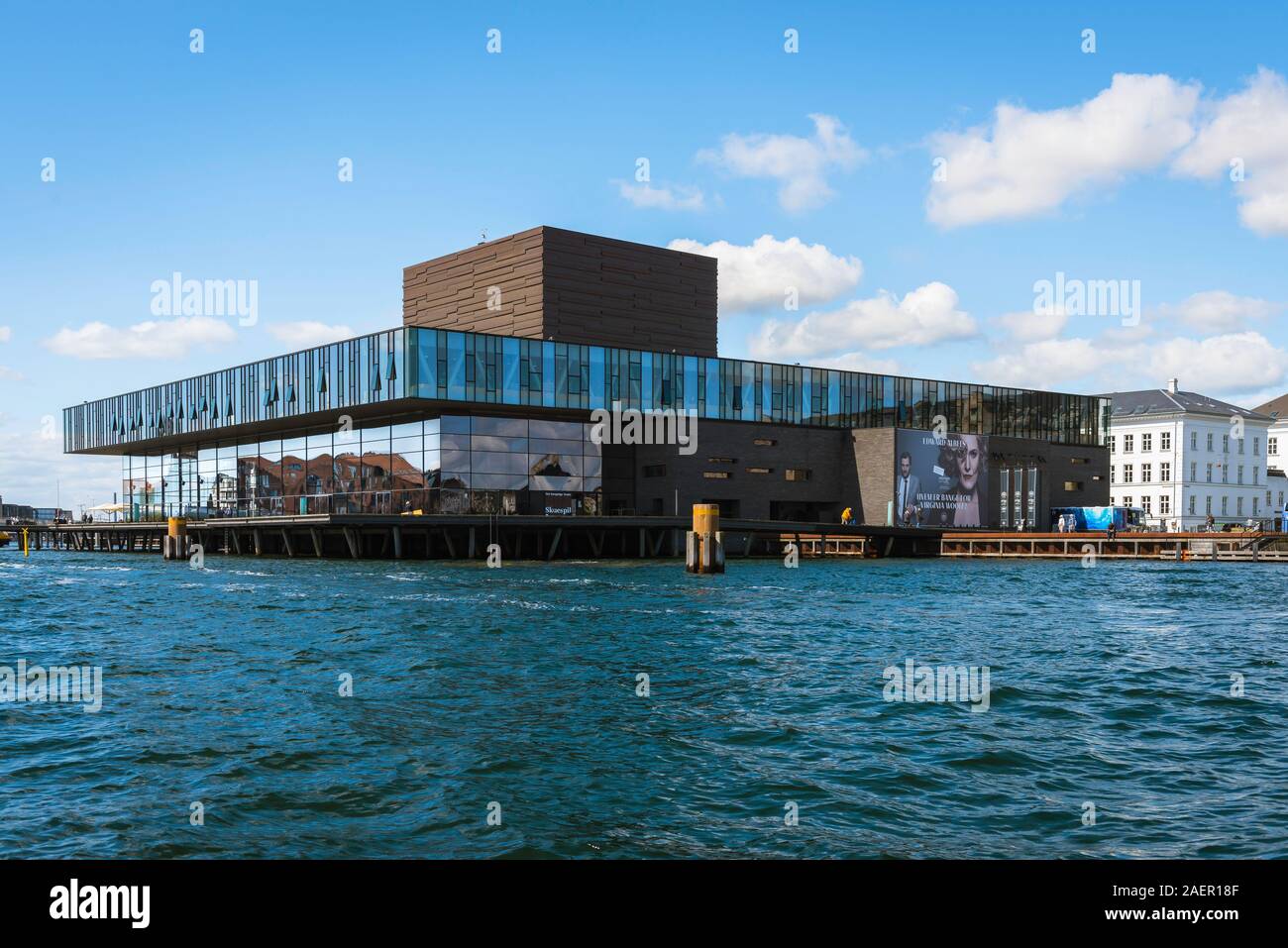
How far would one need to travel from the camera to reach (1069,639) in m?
23.9

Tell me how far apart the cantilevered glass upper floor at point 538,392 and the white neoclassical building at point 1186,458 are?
2030cm

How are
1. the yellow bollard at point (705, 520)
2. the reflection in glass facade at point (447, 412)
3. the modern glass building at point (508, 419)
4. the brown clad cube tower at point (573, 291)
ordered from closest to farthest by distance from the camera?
1. the yellow bollard at point (705, 520)
2. the reflection in glass facade at point (447, 412)
3. the modern glass building at point (508, 419)
4. the brown clad cube tower at point (573, 291)

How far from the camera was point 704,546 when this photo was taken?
49.2 m

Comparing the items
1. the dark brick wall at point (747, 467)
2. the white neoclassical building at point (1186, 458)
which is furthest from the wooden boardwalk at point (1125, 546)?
the white neoclassical building at point (1186, 458)

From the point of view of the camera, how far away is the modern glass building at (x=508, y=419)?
67000 millimetres

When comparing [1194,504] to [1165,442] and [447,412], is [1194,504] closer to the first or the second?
[1165,442]

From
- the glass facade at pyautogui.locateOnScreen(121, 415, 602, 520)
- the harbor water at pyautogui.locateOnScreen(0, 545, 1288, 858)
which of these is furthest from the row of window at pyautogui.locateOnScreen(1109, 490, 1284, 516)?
the harbor water at pyautogui.locateOnScreen(0, 545, 1288, 858)

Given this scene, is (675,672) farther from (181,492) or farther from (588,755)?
(181,492)

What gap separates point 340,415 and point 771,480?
101 feet

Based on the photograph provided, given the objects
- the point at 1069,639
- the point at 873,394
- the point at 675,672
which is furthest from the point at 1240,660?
the point at 873,394

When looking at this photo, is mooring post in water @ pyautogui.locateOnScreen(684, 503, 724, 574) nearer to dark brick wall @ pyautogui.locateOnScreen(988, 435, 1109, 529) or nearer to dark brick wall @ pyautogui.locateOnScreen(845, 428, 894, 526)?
dark brick wall @ pyautogui.locateOnScreen(845, 428, 894, 526)

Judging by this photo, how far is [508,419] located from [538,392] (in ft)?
8.49

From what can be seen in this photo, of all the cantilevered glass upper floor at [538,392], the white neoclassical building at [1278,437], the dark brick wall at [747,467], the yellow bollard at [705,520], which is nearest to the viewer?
the yellow bollard at [705,520]

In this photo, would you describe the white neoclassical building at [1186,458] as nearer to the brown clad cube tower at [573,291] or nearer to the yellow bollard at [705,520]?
the brown clad cube tower at [573,291]
